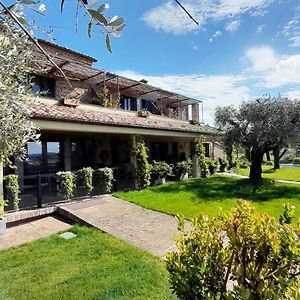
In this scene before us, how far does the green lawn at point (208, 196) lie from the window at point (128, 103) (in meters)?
8.09

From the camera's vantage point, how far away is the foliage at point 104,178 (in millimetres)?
13711

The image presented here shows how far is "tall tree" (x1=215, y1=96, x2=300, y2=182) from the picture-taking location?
17.2 meters

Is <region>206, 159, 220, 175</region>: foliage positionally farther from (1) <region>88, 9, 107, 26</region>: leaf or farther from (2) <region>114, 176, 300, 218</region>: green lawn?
(1) <region>88, 9, 107, 26</region>: leaf

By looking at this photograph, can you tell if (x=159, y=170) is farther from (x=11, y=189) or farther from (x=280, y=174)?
(x=280, y=174)

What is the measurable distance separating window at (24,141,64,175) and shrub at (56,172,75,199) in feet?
11.2

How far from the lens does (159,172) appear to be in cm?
1769

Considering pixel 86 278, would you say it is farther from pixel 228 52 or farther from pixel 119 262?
pixel 228 52

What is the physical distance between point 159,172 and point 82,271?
454 inches

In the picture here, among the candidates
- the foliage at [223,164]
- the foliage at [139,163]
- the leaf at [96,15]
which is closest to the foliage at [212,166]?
the foliage at [223,164]

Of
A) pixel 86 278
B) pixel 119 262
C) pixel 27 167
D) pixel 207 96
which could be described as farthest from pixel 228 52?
pixel 207 96

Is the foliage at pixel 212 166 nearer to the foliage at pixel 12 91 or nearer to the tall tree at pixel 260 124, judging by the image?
the tall tree at pixel 260 124

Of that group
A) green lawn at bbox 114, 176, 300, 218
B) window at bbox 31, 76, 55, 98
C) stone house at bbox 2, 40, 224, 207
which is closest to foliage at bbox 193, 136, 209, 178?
stone house at bbox 2, 40, 224, 207

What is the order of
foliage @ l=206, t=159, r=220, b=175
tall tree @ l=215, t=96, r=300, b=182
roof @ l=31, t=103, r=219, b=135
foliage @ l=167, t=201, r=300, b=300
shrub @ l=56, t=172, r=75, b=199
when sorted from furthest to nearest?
1. foliage @ l=206, t=159, r=220, b=175
2. tall tree @ l=215, t=96, r=300, b=182
3. shrub @ l=56, t=172, r=75, b=199
4. roof @ l=31, t=103, r=219, b=135
5. foliage @ l=167, t=201, r=300, b=300

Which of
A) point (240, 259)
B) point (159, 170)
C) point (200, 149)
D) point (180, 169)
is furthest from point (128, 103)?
point (240, 259)
